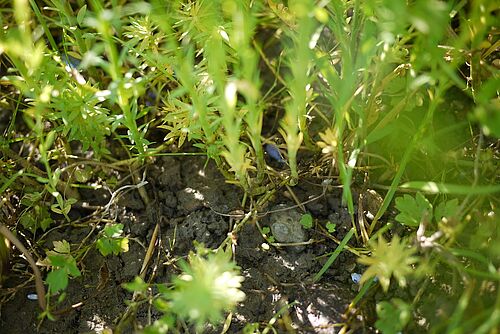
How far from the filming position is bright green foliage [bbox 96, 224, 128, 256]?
1.45 meters

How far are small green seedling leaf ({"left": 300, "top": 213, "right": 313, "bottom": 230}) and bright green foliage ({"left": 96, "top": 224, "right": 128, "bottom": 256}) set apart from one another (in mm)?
446

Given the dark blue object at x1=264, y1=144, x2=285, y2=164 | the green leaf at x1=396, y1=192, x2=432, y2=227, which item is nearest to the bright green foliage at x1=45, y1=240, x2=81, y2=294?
the dark blue object at x1=264, y1=144, x2=285, y2=164

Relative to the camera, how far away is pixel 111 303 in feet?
4.76

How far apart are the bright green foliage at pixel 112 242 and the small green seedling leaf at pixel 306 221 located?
446 mm

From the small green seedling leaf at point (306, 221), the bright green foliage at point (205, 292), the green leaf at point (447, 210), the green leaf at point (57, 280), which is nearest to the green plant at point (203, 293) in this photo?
the bright green foliage at point (205, 292)

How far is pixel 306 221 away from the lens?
1.48 metres

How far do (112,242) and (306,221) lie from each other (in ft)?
1.61

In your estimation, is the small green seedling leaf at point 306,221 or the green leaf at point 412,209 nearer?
the green leaf at point 412,209

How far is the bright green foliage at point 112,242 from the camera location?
4.75 feet

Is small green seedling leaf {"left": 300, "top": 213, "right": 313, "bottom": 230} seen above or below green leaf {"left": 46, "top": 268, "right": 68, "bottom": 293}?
below

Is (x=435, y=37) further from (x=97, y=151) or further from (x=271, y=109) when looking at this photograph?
(x=97, y=151)

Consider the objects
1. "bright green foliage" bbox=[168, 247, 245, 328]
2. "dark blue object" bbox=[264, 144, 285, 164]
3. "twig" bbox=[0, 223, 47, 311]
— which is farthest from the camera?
"dark blue object" bbox=[264, 144, 285, 164]

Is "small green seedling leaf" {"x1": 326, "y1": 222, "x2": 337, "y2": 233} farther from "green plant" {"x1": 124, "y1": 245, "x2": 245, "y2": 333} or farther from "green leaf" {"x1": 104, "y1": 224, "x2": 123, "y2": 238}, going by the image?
"green leaf" {"x1": 104, "y1": 224, "x2": 123, "y2": 238}

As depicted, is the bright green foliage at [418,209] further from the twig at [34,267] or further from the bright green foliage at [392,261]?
the twig at [34,267]
